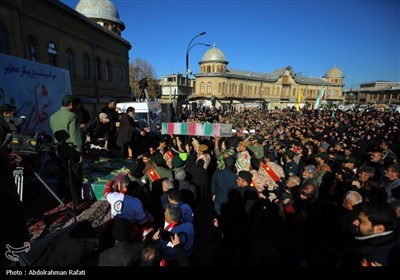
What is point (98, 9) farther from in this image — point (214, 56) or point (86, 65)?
point (214, 56)

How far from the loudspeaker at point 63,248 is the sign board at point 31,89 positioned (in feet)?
13.2

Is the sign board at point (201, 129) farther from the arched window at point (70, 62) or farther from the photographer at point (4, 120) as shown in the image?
the arched window at point (70, 62)

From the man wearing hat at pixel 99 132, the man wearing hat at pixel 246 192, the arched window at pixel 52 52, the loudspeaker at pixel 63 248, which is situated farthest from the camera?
the arched window at pixel 52 52

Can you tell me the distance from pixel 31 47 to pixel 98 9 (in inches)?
732

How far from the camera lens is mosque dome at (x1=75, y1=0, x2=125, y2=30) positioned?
92.8ft

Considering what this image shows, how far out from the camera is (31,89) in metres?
6.13

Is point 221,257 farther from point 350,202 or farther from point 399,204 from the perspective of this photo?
point 399,204

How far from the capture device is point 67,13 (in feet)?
54.3

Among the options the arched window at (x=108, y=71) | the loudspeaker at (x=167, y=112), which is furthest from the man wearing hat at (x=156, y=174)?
the arched window at (x=108, y=71)

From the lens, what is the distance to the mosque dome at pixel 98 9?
28281 millimetres

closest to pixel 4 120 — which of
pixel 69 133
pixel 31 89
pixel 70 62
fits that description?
pixel 69 133

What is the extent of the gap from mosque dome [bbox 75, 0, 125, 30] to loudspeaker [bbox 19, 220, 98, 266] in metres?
33.7

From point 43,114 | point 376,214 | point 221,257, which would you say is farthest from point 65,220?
point 376,214

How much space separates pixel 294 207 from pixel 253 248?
1238mm
